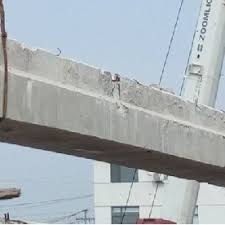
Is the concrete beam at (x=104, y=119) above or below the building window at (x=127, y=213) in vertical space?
below

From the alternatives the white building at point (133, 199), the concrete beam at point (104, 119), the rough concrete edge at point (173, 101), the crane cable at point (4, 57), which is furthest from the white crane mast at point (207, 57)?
the white building at point (133, 199)

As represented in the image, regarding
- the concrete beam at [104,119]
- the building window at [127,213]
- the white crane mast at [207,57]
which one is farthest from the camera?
the building window at [127,213]

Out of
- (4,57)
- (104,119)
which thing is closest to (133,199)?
(104,119)

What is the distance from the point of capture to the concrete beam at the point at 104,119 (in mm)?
6289

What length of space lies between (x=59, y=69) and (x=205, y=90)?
677 centimetres

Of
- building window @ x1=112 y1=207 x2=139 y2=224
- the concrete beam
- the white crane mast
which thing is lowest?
the concrete beam

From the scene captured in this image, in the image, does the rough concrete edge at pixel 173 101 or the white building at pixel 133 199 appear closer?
the rough concrete edge at pixel 173 101

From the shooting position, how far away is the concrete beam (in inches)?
248

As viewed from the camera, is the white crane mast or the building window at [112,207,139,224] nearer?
the white crane mast

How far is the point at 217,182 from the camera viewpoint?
31.7 ft

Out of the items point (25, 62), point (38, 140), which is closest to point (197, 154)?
point (38, 140)

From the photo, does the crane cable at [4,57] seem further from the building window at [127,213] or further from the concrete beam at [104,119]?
the building window at [127,213]

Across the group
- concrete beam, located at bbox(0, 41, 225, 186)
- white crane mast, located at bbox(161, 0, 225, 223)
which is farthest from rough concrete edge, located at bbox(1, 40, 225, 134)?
white crane mast, located at bbox(161, 0, 225, 223)

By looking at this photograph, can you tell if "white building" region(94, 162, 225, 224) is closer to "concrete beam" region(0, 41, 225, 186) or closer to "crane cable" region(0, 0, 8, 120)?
"concrete beam" region(0, 41, 225, 186)
